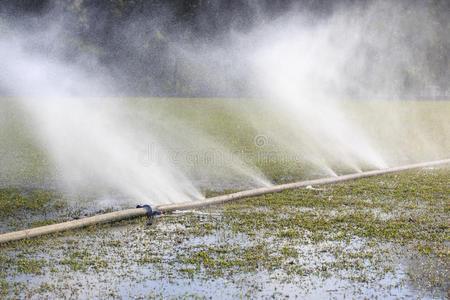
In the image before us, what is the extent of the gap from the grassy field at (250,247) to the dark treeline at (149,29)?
115 feet

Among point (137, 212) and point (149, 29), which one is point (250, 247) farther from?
point (149, 29)

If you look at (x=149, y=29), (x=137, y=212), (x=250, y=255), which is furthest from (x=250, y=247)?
(x=149, y=29)

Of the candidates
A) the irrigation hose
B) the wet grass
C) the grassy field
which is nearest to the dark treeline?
the grassy field

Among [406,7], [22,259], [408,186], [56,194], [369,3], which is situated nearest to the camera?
[22,259]

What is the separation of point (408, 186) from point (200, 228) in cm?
562

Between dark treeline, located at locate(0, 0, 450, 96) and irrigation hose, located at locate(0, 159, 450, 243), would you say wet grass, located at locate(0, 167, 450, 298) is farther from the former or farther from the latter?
dark treeline, located at locate(0, 0, 450, 96)

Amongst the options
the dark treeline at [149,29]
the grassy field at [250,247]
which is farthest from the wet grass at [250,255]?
the dark treeline at [149,29]

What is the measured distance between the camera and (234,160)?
53.9 ft

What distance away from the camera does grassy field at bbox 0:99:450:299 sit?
6.31 meters

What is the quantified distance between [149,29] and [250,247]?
4954 centimetres

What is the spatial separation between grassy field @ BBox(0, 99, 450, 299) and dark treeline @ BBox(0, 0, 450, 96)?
35.1 m

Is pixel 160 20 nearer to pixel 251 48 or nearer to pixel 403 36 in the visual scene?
pixel 251 48

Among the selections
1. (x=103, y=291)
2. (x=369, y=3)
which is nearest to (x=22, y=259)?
(x=103, y=291)

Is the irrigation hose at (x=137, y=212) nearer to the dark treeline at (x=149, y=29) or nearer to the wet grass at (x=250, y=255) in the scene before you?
the wet grass at (x=250, y=255)
